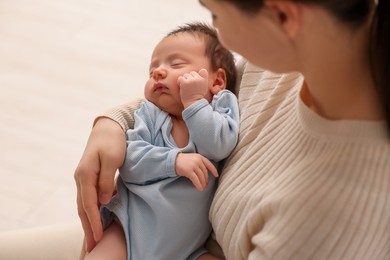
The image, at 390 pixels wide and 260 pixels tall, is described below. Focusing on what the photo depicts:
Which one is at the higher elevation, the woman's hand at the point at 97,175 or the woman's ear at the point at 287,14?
the woman's ear at the point at 287,14

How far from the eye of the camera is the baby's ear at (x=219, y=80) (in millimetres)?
1143

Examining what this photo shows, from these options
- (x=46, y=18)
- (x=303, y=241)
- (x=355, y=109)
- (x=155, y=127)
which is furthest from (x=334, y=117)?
(x=46, y=18)

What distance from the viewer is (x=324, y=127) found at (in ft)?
2.44

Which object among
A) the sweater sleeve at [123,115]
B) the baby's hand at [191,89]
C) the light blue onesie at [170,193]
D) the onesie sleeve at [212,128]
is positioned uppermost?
the baby's hand at [191,89]

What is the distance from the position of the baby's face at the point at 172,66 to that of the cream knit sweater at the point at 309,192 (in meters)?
0.25

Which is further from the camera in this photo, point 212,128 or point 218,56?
point 218,56

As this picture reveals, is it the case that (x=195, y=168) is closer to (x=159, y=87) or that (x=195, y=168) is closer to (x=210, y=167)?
(x=210, y=167)

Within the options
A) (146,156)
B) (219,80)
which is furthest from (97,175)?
(219,80)

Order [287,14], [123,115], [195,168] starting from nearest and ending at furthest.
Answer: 1. [287,14]
2. [195,168]
3. [123,115]

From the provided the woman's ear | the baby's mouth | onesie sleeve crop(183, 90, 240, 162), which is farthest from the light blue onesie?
the woman's ear

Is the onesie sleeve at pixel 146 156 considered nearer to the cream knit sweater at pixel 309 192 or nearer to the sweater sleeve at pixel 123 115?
the sweater sleeve at pixel 123 115

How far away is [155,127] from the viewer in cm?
109

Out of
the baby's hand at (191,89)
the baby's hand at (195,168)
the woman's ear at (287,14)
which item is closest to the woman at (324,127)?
the woman's ear at (287,14)

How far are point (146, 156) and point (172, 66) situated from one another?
0.22 meters
